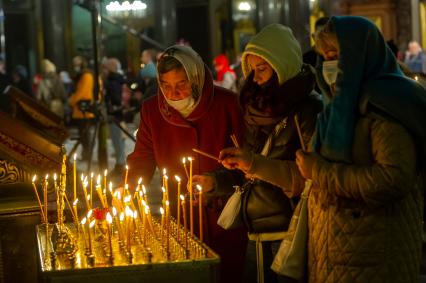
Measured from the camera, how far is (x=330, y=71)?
4.34 m

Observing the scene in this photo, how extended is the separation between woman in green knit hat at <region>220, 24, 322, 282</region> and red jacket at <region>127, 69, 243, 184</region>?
21.1 inches

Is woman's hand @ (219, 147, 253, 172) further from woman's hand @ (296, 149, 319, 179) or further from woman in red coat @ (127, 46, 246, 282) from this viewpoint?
woman in red coat @ (127, 46, 246, 282)

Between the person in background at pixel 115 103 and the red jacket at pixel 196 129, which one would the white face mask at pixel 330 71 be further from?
the person in background at pixel 115 103

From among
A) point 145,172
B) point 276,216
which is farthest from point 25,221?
point 276,216

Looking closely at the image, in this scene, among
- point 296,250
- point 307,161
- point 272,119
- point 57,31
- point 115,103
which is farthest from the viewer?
point 57,31

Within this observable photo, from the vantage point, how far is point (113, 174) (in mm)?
14781

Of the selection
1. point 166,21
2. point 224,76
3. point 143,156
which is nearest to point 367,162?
point 143,156

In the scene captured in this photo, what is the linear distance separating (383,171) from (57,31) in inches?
1114

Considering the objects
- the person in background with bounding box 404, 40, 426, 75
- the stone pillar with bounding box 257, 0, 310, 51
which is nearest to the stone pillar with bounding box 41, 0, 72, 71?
the person in background with bounding box 404, 40, 426, 75

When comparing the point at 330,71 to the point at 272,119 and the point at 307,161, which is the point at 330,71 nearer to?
the point at 307,161

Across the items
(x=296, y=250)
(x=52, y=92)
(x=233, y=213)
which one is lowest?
(x=296, y=250)

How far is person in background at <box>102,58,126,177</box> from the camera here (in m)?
16.2

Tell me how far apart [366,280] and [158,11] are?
25.9 m

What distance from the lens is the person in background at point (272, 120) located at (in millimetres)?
4930
